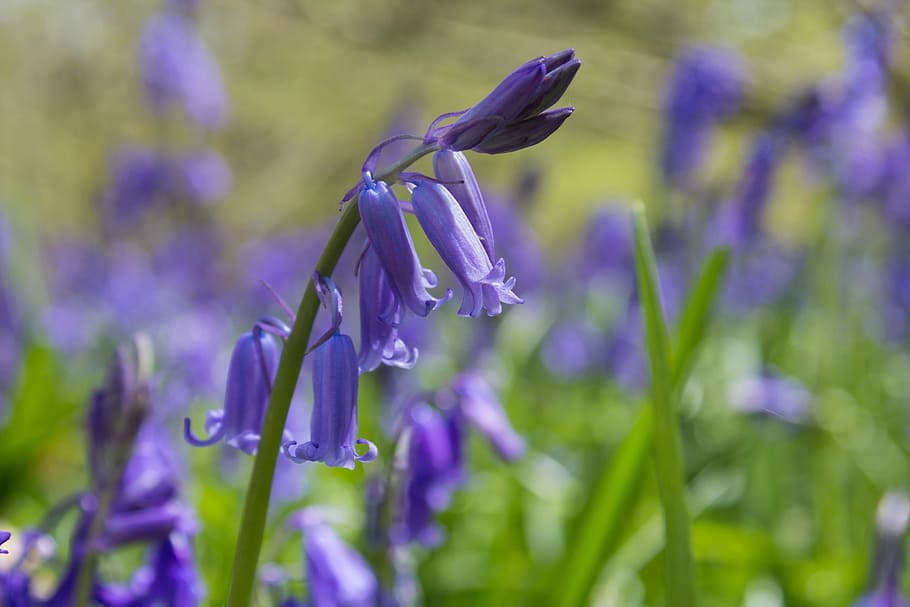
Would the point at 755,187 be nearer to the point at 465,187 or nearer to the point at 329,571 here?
the point at 329,571

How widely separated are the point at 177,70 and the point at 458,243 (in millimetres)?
4349

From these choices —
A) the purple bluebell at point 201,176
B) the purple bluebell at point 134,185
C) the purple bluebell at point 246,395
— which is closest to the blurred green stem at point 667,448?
Answer: the purple bluebell at point 246,395

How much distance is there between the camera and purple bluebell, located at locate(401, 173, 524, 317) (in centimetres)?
91

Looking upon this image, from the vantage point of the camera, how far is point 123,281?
6.92 m

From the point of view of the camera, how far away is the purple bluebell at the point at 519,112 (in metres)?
0.84

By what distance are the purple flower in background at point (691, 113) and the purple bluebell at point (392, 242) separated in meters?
2.38

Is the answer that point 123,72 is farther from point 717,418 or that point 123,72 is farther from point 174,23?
point 717,418

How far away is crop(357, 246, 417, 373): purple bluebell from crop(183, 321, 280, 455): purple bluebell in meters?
0.17

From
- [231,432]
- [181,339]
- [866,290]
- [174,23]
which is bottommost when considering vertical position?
[231,432]

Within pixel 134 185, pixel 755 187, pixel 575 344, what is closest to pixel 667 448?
pixel 755 187

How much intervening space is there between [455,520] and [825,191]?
143 cm

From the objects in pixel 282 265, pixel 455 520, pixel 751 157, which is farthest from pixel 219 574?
pixel 282 265

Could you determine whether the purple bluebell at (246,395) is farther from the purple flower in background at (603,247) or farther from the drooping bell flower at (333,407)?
the purple flower in background at (603,247)

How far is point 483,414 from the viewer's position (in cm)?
175
